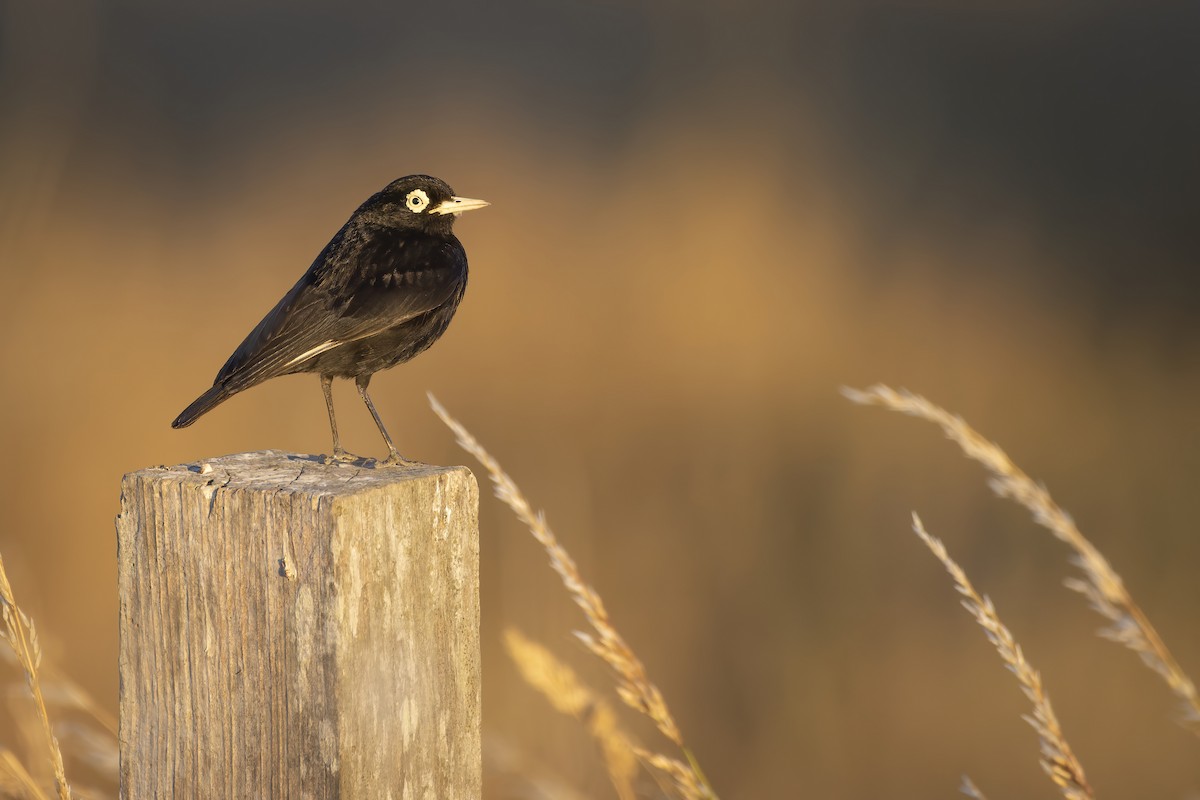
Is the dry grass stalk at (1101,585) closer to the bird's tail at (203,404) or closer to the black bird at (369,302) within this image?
the black bird at (369,302)

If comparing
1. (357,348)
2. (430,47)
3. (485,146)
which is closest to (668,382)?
(485,146)

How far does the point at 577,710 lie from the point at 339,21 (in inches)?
371

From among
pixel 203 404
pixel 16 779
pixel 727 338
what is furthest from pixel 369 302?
pixel 727 338

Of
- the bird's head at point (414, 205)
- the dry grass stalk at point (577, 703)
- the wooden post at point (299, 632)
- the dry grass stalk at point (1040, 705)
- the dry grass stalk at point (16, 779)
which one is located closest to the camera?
the wooden post at point (299, 632)

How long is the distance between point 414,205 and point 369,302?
1.46 feet

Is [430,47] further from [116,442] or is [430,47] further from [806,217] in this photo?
[116,442]

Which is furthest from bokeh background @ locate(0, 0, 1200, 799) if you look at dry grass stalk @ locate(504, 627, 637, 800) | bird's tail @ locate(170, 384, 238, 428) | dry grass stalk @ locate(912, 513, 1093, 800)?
dry grass stalk @ locate(912, 513, 1093, 800)

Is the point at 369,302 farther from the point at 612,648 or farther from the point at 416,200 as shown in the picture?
the point at 612,648

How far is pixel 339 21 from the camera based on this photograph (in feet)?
34.3

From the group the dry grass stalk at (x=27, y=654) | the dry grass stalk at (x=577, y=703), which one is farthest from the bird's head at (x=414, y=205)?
the dry grass stalk at (x=27, y=654)

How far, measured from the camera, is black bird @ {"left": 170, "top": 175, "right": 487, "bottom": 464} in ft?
7.37

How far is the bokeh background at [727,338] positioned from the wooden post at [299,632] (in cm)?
80

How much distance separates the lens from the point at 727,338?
242 inches

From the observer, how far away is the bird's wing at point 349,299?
224 centimetres
